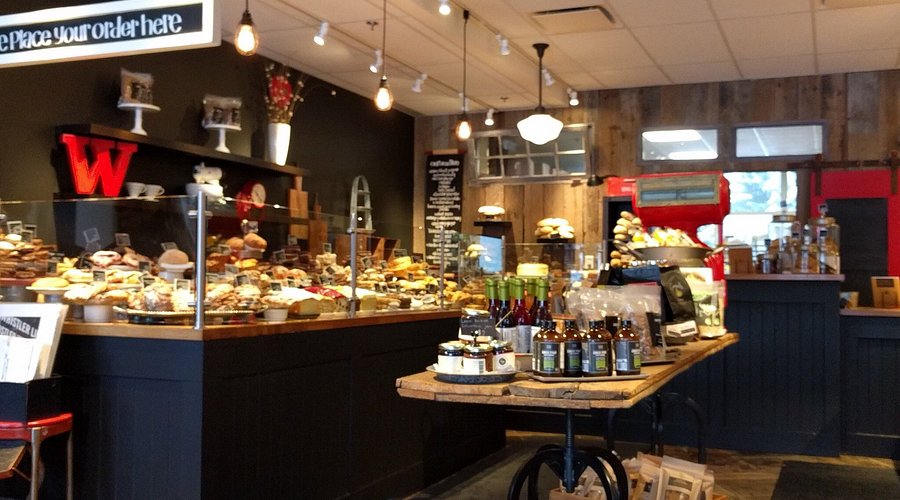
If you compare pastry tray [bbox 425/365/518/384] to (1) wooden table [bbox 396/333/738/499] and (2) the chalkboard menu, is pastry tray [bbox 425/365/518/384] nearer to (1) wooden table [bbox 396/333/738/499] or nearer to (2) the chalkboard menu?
(1) wooden table [bbox 396/333/738/499]

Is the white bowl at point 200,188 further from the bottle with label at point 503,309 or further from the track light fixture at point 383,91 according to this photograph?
the bottle with label at point 503,309

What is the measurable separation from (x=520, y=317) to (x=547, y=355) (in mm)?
444

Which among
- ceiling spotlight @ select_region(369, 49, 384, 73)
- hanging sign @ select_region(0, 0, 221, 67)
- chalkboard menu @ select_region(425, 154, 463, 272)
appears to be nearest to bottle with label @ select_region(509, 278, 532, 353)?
hanging sign @ select_region(0, 0, 221, 67)

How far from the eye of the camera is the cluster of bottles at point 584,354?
2.64 m

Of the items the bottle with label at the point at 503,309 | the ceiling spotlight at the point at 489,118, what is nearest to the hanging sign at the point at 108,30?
the bottle with label at the point at 503,309

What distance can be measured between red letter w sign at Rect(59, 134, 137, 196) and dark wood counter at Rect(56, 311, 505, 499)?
82.5 inches

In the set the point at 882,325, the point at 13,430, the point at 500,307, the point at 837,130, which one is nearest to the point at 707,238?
the point at 837,130

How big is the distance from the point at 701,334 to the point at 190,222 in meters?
2.45

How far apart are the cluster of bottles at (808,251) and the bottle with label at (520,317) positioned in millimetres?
3574

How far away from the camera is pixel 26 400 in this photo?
327 cm

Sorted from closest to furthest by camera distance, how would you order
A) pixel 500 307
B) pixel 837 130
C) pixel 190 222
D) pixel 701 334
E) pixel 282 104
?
pixel 500 307
pixel 190 222
pixel 701 334
pixel 282 104
pixel 837 130

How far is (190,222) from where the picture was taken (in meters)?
3.37

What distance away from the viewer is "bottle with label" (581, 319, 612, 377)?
2646 millimetres

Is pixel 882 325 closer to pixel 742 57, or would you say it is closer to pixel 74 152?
pixel 742 57
